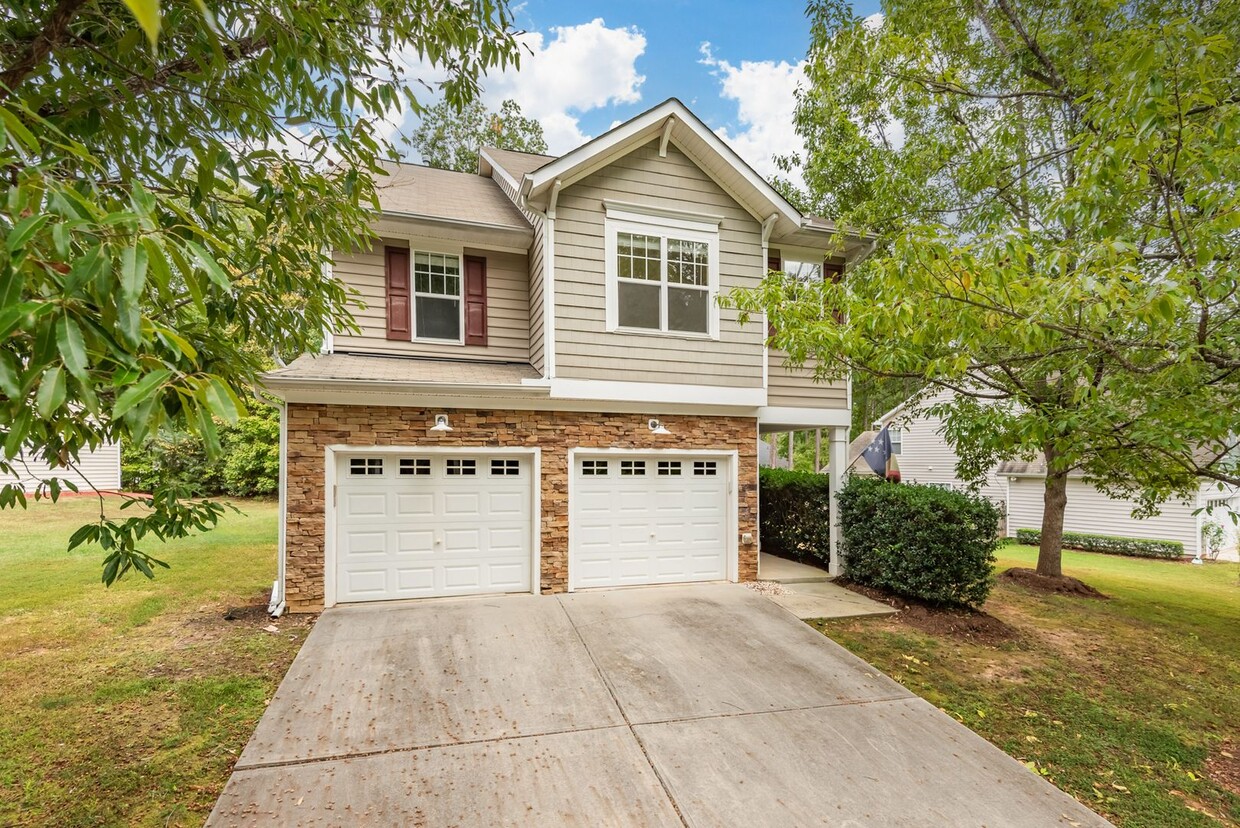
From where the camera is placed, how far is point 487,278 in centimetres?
899

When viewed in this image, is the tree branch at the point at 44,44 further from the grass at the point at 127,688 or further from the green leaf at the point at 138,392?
the grass at the point at 127,688

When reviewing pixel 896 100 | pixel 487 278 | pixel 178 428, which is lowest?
pixel 178 428

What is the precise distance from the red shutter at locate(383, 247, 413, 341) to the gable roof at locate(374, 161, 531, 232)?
2.20 ft

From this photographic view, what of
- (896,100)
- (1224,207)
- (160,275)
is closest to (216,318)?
(160,275)

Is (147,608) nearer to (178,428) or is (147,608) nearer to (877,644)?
(178,428)

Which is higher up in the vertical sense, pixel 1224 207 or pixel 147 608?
pixel 1224 207

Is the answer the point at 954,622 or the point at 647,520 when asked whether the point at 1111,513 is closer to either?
the point at 954,622

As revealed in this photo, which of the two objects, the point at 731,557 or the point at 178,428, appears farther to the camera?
the point at 731,557

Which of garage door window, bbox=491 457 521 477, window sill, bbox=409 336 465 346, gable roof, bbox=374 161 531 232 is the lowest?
garage door window, bbox=491 457 521 477

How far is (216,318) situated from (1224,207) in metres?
6.82

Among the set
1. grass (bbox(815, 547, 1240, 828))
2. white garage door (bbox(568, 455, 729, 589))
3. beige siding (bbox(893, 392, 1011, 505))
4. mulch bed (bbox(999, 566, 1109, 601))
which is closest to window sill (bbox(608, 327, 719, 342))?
white garage door (bbox(568, 455, 729, 589))

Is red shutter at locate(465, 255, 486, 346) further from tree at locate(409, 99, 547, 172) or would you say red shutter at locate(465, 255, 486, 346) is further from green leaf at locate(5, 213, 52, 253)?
tree at locate(409, 99, 547, 172)

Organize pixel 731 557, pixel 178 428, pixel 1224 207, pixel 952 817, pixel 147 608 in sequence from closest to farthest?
1. pixel 178 428
2. pixel 952 817
3. pixel 1224 207
4. pixel 147 608
5. pixel 731 557

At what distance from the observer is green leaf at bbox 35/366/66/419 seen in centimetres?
143
